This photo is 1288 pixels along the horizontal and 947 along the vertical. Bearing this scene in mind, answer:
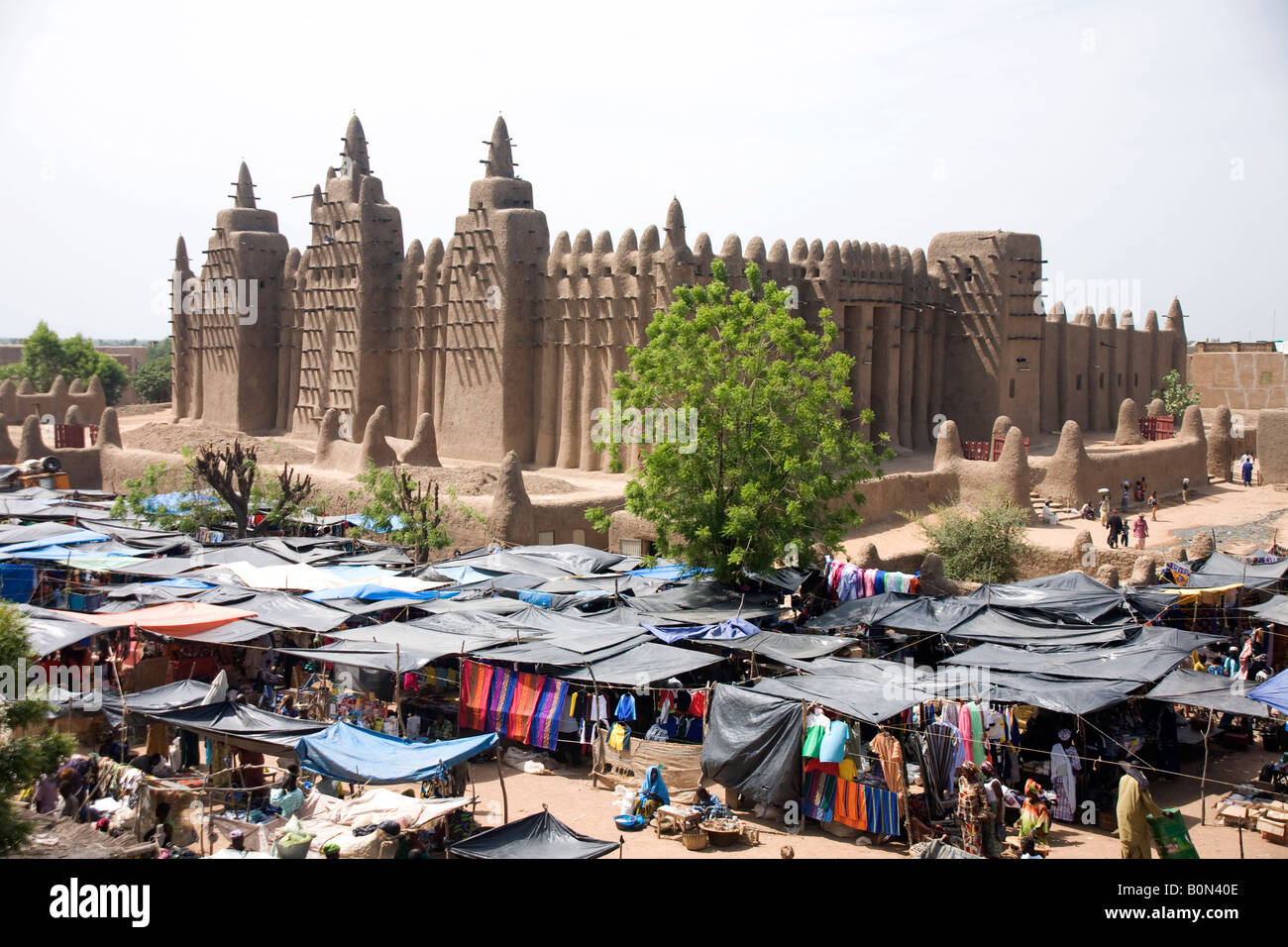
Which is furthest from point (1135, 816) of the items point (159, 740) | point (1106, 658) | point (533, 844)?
point (159, 740)

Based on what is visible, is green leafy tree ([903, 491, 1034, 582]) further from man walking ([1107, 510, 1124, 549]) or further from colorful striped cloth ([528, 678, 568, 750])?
colorful striped cloth ([528, 678, 568, 750])

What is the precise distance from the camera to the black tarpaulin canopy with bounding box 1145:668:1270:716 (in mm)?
13586

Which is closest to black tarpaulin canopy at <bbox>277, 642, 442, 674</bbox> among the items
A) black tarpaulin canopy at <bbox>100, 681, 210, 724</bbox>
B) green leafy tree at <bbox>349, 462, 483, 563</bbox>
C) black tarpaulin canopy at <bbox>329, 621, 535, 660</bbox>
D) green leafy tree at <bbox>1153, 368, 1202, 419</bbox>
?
black tarpaulin canopy at <bbox>329, 621, 535, 660</bbox>

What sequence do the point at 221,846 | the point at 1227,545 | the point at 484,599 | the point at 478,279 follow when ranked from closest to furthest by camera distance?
the point at 221,846 → the point at 484,599 → the point at 1227,545 → the point at 478,279

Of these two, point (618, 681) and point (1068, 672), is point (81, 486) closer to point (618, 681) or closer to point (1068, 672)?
point (618, 681)

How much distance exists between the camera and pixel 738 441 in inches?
805

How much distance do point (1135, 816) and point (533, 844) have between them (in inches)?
213

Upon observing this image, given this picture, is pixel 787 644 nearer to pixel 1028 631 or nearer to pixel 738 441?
pixel 1028 631

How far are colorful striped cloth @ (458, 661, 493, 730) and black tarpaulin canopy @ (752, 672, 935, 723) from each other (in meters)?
4.00

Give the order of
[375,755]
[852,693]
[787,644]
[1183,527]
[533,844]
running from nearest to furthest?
[533,844] < [375,755] < [852,693] < [787,644] < [1183,527]

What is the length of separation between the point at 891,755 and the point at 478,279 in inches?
1053
